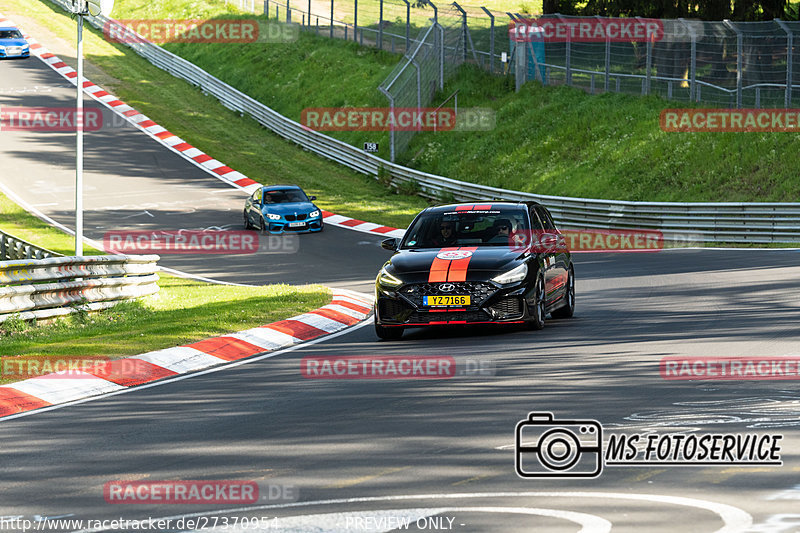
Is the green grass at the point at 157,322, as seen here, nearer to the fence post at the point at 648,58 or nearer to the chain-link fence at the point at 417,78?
the fence post at the point at 648,58

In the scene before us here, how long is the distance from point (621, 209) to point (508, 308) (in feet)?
56.2

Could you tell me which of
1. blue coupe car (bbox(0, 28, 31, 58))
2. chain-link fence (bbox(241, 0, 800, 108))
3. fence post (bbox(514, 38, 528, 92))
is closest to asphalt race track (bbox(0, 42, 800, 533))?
chain-link fence (bbox(241, 0, 800, 108))

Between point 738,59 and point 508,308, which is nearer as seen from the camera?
point 508,308

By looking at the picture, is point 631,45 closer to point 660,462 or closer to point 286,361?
point 286,361

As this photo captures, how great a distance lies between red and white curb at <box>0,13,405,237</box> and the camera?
106 ft

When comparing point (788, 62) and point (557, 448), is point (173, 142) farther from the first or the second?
point (557, 448)

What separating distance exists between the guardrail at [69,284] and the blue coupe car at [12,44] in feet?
131

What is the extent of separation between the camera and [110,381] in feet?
37.2

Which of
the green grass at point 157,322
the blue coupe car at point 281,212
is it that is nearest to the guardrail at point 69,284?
the green grass at point 157,322

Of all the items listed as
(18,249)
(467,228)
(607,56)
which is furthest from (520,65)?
(467,228)

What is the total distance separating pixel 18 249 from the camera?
24984 millimetres

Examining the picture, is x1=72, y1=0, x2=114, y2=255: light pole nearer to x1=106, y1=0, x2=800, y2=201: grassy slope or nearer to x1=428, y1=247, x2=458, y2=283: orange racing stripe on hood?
x1=428, y1=247, x2=458, y2=283: orange racing stripe on hood

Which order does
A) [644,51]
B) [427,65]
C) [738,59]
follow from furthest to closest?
[427,65]
[644,51]
[738,59]

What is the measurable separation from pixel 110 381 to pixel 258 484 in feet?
16.3
